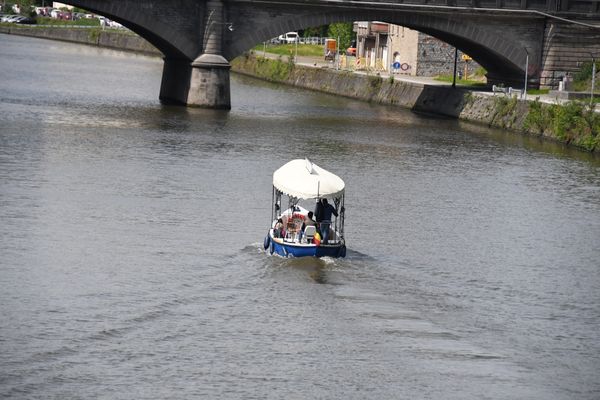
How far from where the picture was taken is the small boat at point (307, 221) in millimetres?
41344

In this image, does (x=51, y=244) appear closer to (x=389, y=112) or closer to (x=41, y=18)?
(x=389, y=112)

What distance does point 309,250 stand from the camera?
41.3 m

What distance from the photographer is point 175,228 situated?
45.2m

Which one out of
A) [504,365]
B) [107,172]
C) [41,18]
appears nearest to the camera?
[504,365]

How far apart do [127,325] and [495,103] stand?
5753 cm

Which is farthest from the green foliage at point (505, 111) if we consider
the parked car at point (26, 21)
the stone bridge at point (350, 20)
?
the parked car at point (26, 21)

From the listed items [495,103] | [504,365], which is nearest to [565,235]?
[504,365]

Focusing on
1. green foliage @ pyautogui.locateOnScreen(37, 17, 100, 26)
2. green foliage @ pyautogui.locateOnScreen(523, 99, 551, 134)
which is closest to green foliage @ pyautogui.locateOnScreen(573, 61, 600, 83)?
green foliage @ pyautogui.locateOnScreen(523, 99, 551, 134)

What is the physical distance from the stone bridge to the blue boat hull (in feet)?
156

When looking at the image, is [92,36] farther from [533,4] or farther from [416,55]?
[533,4]

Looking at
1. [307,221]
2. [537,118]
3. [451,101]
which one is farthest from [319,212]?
[451,101]

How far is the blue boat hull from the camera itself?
4122cm

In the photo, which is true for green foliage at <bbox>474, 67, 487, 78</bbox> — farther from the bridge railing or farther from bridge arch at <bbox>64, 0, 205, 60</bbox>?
bridge arch at <bbox>64, 0, 205, 60</bbox>

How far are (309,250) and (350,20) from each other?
5380 centimetres
